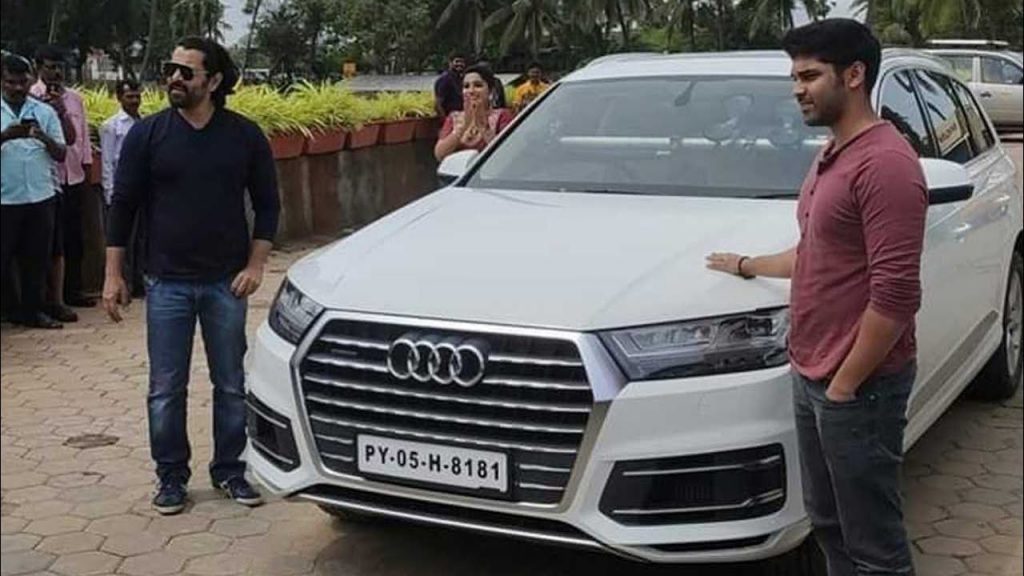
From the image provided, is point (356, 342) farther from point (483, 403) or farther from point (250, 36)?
point (250, 36)

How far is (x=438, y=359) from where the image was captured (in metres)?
3.09

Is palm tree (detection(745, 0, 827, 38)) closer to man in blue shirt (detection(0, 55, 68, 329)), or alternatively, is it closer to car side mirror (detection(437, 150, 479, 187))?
car side mirror (detection(437, 150, 479, 187))

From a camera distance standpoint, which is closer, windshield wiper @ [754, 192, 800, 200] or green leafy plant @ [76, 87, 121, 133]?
windshield wiper @ [754, 192, 800, 200]

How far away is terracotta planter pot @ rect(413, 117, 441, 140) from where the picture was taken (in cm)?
1248

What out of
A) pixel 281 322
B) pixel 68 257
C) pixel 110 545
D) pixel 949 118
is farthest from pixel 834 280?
pixel 68 257

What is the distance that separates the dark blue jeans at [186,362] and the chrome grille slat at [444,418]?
0.91 m

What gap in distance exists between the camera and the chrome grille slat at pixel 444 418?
118 inches

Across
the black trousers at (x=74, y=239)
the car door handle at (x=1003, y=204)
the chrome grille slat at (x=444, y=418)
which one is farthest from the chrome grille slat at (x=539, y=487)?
the black trousers at (x=74, y=239)

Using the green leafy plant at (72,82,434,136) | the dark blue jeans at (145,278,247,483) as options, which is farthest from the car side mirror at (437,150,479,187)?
the green leafy plant at (72,82,434,136)

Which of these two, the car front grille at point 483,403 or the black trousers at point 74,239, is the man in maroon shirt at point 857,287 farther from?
the black trousers at point 74,239

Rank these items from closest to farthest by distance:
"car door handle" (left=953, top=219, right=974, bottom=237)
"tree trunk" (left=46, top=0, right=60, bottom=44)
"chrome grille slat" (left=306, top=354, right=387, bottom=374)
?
1. "tree trunk" (left=46, top=0, right=60, bottom=44)
2. "chrome grille slat" (left=306, top=354, right=387, bottom=374)
3. "car door handle" (left=953, top=219, right=974, bottom=237)

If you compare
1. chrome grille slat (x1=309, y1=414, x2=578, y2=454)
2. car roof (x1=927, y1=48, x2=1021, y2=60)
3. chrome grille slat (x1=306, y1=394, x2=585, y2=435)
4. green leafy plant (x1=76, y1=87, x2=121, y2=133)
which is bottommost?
chrome grille slat (x1=309, y1=414, x2=578, y2=454)

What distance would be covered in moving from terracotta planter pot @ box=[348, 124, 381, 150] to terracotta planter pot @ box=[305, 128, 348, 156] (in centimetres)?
14

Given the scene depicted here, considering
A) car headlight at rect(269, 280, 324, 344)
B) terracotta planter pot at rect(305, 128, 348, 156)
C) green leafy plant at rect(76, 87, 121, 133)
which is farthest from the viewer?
terracotta planter pot at rect(305, 128, 348, 156)
